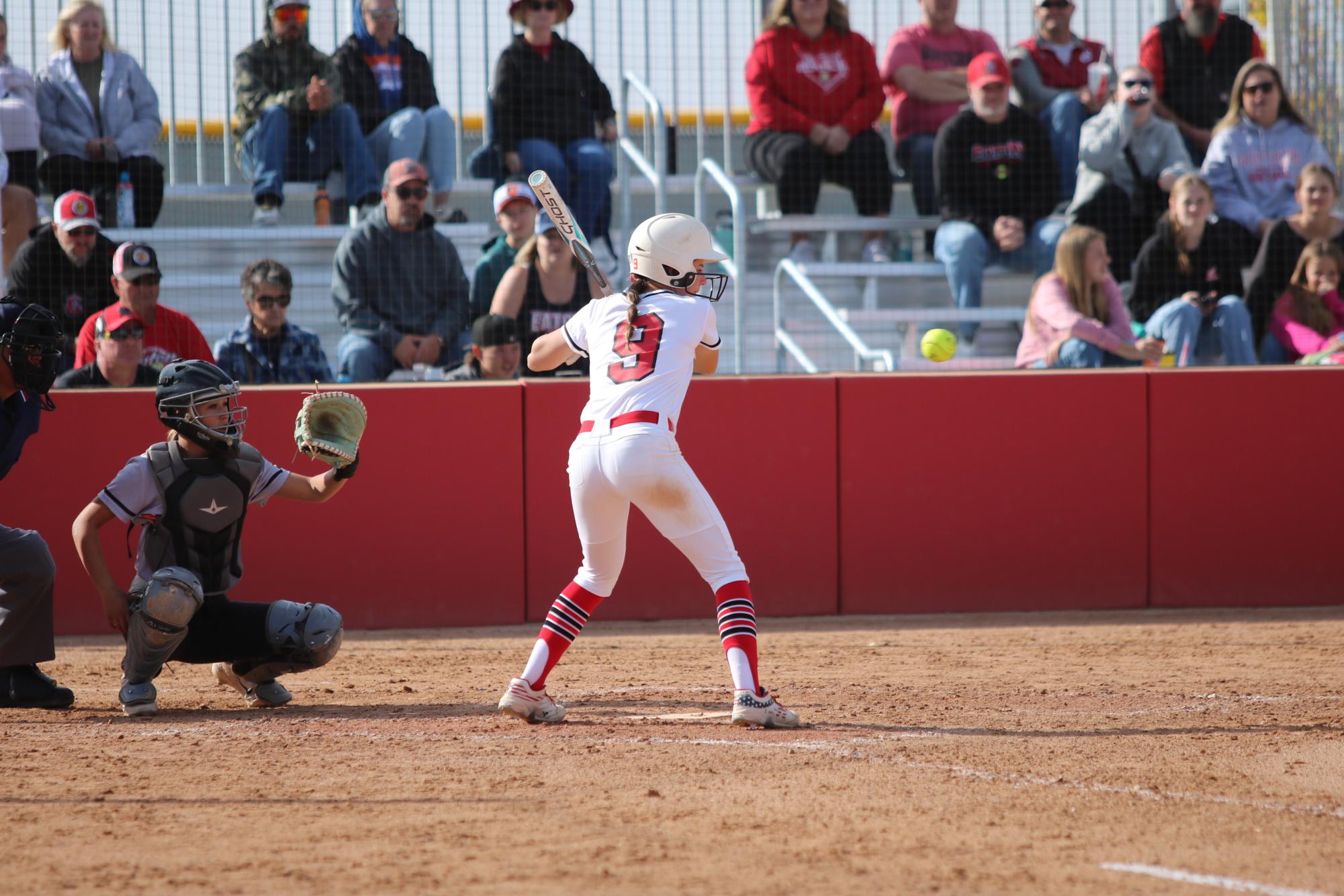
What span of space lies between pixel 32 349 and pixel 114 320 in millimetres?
2915

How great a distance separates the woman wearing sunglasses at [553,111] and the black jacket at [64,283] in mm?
3232

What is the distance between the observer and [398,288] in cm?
981

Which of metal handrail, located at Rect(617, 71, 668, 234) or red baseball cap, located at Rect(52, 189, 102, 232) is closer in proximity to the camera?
red baseball cap, located at Rect(52, 189, 102, 232)

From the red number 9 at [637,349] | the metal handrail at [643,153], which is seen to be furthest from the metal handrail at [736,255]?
the red number 9 at [637,349]

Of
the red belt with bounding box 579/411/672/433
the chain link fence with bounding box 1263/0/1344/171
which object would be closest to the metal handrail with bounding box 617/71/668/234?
the chain link fence with bounding box 1263/0/1344/171

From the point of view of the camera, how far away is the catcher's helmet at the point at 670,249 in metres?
5.71

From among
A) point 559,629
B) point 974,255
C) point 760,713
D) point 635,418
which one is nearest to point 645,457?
point 635,418

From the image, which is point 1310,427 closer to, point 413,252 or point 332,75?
point 413,252

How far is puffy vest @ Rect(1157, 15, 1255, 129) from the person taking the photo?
12.5 m

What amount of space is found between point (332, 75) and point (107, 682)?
5.70 m

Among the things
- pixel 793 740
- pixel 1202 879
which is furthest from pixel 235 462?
pixel 1202 879

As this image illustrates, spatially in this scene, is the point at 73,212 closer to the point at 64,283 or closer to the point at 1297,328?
the point at 64,283

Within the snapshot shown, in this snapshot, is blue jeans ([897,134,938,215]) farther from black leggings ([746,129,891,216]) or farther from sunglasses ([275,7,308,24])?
sunglasses ([275,7,308,24])

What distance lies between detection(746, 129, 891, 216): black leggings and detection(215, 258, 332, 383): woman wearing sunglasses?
13.6 ft
